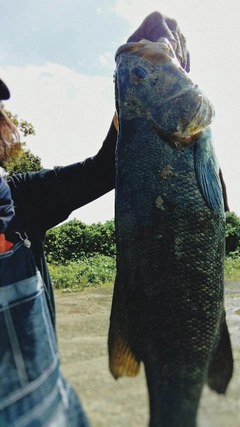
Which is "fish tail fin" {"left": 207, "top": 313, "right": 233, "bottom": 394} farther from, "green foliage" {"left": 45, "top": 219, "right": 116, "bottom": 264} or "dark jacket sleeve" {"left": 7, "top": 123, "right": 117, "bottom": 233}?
"green foliage" {"left": 45, "top": 219, "right": 116, "bottom": 264}

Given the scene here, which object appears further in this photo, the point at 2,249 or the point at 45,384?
the point at 2,249

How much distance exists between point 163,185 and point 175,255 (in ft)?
1.05

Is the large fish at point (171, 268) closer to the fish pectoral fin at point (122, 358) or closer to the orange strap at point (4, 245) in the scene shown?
the fish pectoral fin at point (122, 358)

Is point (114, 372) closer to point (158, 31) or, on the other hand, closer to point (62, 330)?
point (158, 31)

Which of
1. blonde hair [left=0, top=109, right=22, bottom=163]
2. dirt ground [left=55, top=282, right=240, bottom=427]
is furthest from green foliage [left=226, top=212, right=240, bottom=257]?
blonde hair [left=0, top=109, right=22, bottom=163]

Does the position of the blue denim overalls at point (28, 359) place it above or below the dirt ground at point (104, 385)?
above

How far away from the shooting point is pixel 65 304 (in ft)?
24.8

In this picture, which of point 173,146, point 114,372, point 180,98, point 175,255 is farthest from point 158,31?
point 114,372

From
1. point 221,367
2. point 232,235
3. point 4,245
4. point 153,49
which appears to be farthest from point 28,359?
point 232,235

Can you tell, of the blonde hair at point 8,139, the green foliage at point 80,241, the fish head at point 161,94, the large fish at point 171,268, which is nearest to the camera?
the large fish at point 171,268

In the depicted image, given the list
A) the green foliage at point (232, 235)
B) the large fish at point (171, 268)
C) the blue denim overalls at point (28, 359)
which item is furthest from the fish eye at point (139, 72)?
the green foliage at point (232, 235)

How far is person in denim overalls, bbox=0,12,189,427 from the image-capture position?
1528 mm

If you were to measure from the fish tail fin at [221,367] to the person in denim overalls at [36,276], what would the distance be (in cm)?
57

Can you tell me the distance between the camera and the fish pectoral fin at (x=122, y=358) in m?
1.68
